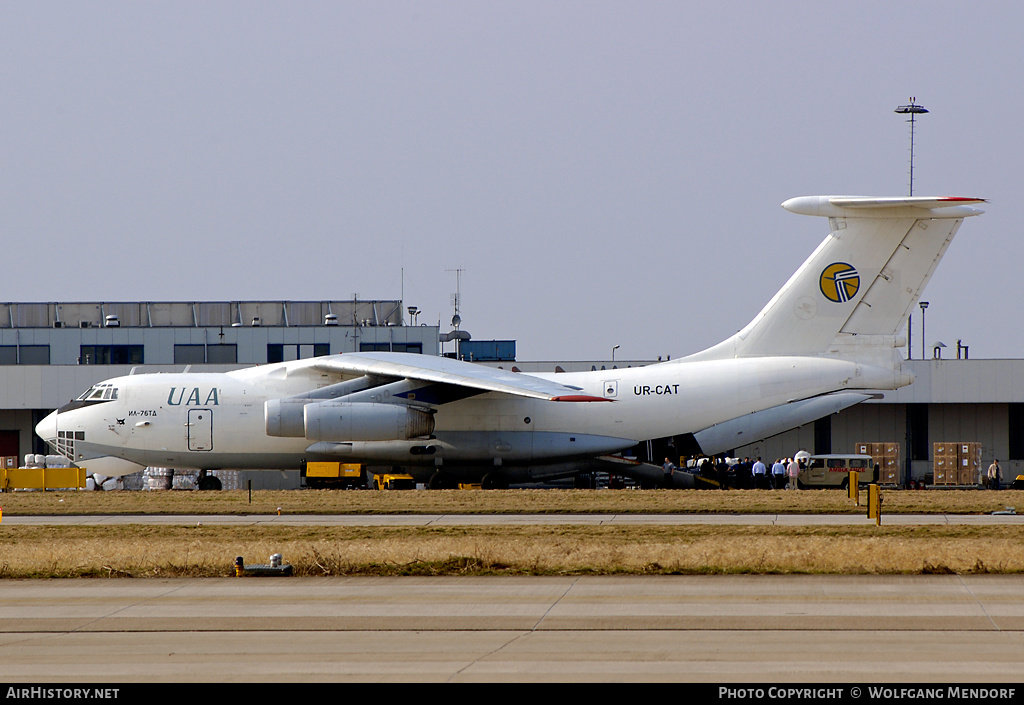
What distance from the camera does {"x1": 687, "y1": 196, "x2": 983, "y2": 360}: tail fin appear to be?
27984 mm

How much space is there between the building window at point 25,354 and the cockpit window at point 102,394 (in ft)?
60.2

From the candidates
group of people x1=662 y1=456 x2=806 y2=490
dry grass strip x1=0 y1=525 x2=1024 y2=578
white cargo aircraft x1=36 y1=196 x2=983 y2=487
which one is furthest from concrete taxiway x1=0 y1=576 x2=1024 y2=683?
group of people x1=662 y1=456 x2=806 y2=490

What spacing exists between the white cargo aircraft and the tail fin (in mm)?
35

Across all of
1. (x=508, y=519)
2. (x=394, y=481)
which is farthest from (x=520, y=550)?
(x=394, y=481)

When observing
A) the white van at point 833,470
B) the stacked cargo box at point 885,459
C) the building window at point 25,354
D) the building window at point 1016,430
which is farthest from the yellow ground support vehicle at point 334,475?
the building window at point 1016,430

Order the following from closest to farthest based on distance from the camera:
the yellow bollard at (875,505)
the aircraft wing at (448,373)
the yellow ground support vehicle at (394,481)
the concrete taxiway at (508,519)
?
1. the yellow bollard at (875,505)
2. the concrete taxiway at (508,519)
3. the aircraft wing at (448,373)
4. the yellow ground support vehicle at (394,481)

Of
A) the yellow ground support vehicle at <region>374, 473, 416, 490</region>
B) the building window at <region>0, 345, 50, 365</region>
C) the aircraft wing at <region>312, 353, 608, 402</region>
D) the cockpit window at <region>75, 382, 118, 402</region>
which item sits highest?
the building window at <region>0, 345, 50, 365</region>

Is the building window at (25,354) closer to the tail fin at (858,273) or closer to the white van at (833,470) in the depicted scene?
the white van at (833,470)

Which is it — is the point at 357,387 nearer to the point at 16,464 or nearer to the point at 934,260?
the point at 934,260

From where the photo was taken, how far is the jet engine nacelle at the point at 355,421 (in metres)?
28.0

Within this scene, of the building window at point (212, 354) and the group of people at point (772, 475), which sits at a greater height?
the building window at point (212, 354)

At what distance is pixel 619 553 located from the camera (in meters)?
15.4

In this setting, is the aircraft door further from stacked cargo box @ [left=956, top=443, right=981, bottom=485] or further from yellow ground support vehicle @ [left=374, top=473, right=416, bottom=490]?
stacked cargo box @ [left=956, top=443, right=981, bottom=485]
